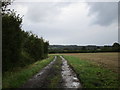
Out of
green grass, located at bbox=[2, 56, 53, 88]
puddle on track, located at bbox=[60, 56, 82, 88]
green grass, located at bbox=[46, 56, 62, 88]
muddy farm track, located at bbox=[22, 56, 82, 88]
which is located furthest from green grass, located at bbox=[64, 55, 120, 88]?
green grass, located at bbox=[2, 56, 53, 88]

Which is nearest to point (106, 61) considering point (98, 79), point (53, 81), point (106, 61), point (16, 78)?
point (106, 61)

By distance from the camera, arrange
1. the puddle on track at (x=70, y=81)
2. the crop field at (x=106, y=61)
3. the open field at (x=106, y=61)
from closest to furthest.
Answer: the puddle on track at (x=70, y=81) → the crop field at (x=106, y=61) → the open field at (x=106, y=61)

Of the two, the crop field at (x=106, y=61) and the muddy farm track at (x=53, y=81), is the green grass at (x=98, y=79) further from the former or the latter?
the crop field at (x=106, y=61)

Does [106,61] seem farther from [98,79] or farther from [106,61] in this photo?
[98,79]

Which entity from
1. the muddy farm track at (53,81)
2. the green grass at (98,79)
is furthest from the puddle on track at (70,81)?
the green grass at (98,79)

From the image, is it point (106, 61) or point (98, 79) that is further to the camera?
point (106, 61)

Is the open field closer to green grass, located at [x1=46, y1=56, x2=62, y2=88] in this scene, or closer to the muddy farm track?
green grass, located at [x1=46, y1=56, x2=62, y2=88]

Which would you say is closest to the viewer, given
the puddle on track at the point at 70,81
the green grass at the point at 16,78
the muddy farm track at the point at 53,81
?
the green grass at the point at 16,78

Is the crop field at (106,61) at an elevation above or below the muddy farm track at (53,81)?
below

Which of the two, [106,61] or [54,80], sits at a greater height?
[54,80]

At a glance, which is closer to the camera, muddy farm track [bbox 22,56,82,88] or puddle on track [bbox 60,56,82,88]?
muddy farm track [bbox 22,56,82,88]

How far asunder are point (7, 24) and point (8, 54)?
10.0 feet

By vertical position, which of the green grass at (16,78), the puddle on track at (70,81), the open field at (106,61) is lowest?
the open field at (106,61)

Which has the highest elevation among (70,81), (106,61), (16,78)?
(16,78)
